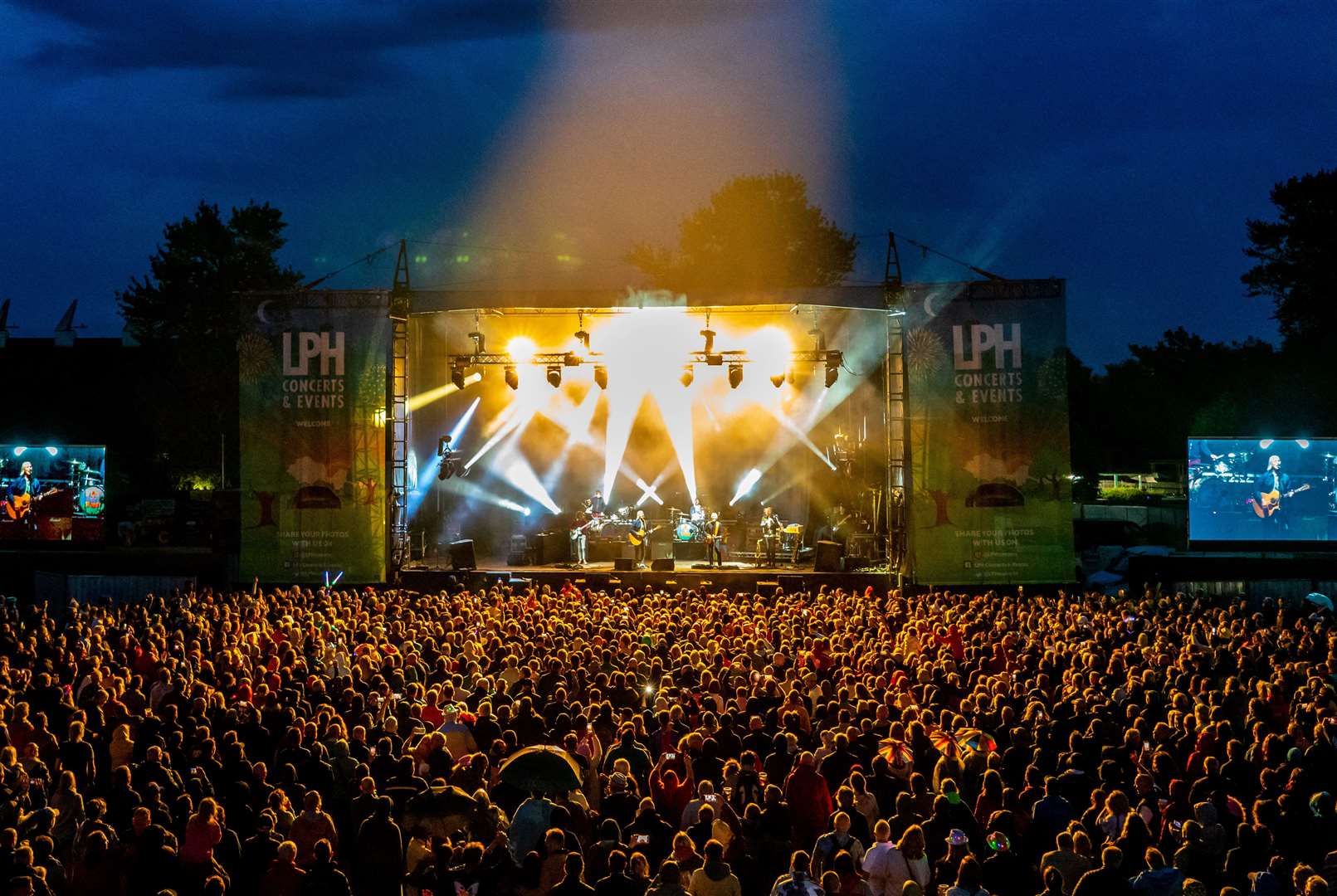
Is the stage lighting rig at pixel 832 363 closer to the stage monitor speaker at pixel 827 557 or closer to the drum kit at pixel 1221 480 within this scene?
the stage monitor speaker at pixel 827 557

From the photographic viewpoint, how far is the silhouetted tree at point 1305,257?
4131 centimetres

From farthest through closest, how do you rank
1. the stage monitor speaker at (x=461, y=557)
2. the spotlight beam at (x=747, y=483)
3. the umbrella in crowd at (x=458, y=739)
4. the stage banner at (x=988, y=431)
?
the spotlight beam at (x=747, y=483), the stage monitor speaker at (x=461, y=557), the stage banner at (x=988, y=431), the umbrella in crowd at (x=458, y=739)

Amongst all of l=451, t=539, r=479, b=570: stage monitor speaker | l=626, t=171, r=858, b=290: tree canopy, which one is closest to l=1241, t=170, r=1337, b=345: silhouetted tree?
l=626, t=171, r=858, b=290: tree canopy

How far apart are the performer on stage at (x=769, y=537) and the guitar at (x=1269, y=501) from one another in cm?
934

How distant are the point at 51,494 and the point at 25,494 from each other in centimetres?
55

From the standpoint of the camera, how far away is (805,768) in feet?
26.1

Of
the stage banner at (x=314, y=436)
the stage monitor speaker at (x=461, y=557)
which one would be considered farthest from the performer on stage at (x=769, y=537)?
the stage banner at (x=314, y=436)

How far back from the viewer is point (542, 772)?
7.36 meters

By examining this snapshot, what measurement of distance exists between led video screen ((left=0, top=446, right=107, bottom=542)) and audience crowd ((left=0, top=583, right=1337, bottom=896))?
1192cm

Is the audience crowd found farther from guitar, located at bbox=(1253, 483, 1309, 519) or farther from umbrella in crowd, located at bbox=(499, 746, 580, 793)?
guitar, located at bbox=(1253, 483, 1309, 519)

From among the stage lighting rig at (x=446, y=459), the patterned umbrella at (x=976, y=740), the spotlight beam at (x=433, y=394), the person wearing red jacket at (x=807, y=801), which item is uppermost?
the spotlight beam at (x=433, y=394)

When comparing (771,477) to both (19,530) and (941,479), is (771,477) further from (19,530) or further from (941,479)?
(19,530)

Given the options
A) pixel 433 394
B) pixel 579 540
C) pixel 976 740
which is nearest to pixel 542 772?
pixel 976 740

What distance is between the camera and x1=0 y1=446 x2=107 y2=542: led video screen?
82.0 feet
